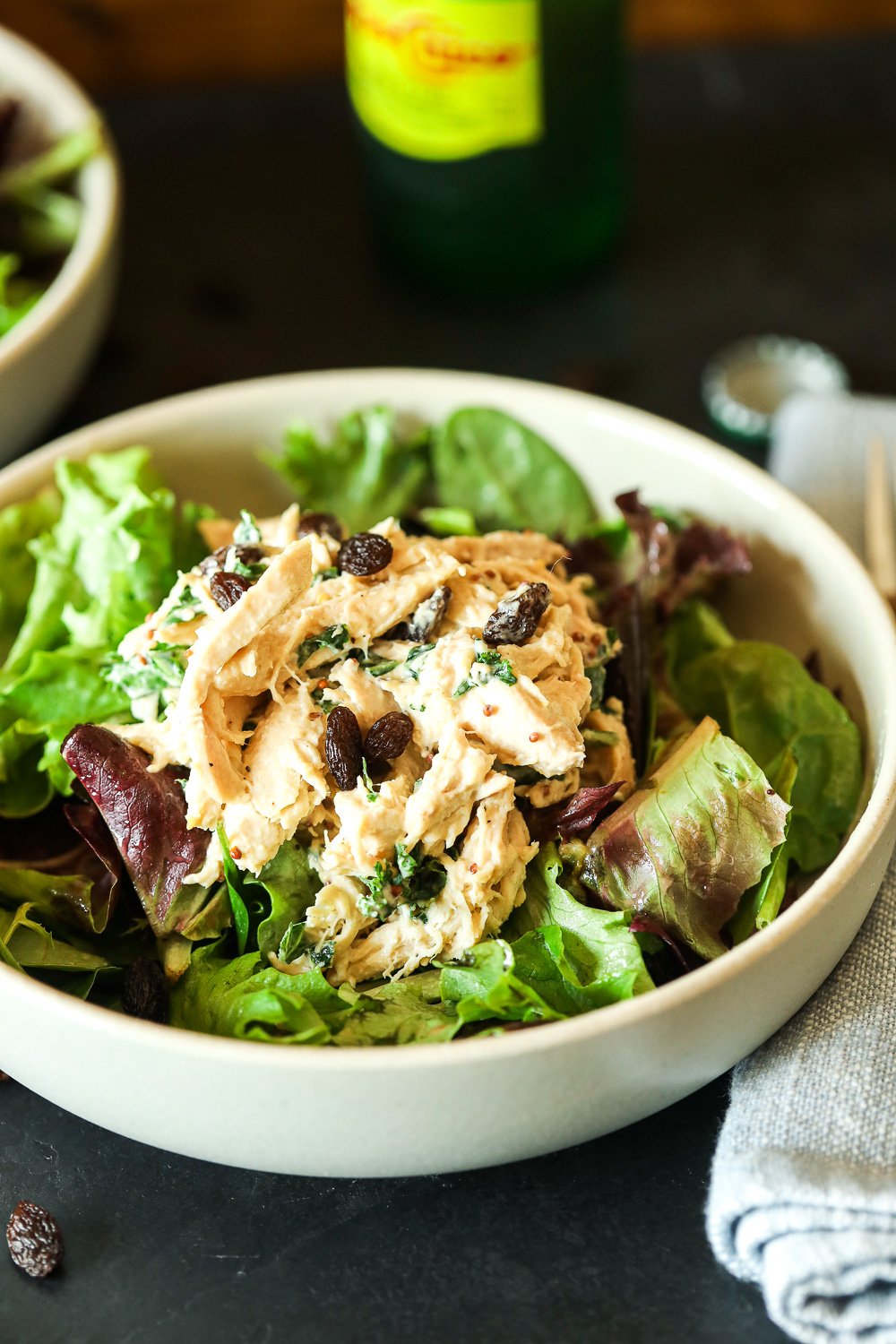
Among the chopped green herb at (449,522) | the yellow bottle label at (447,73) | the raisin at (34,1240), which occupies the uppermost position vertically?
the yellow bottle label at (447,73)

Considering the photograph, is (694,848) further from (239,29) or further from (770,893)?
(239,29)

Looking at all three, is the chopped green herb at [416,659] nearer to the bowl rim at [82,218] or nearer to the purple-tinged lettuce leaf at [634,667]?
the purple-tinged lettuce leaf at [634,667]

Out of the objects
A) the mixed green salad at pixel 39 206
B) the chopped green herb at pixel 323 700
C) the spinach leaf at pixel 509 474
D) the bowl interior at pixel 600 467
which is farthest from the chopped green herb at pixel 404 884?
the mixed green salad at pixel 39 206

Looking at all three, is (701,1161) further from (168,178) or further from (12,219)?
(168,178)

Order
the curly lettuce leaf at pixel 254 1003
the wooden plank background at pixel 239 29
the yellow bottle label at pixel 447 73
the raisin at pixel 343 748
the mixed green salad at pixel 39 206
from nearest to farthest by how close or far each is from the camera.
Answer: the curly lettuce leaf at pixel 254 1003
the raisin at pixel 343 748
the yellow bottle label at pixel 447 73
the mixed green salad at pixel 39 206
the wooden plank background at pixel 239 29

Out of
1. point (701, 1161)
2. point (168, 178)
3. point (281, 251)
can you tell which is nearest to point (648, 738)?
point (701, 1161)
